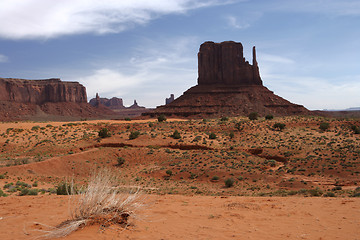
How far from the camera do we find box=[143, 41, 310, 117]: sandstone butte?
86875mm

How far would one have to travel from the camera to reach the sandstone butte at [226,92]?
86875 mm

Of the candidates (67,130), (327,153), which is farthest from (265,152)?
(67,130)

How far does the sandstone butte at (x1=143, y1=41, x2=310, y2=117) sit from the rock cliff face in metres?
77.1

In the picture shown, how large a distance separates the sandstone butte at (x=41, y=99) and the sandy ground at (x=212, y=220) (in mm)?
123929

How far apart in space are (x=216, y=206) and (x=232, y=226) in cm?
254

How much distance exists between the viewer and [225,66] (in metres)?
109

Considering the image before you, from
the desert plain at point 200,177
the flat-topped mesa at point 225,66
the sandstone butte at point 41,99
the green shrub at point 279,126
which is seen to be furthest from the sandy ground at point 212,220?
the sandstone butte at point 41,99

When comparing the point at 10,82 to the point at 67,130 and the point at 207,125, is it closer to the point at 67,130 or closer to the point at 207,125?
the point at 67,130

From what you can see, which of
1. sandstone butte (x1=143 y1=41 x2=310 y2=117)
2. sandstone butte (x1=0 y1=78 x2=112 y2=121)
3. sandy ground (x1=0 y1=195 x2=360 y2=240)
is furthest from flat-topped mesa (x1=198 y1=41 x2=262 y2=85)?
sandy ground (x1=0 y1=195 x2=360 y2=240)

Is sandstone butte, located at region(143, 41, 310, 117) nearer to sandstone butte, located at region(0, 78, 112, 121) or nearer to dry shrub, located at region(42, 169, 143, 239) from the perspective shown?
sandstone butte, located at region(0, 78, 112, 121)

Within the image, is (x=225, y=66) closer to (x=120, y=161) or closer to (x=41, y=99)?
(x=120, y=161)

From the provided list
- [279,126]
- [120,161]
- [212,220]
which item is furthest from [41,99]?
[212,220]

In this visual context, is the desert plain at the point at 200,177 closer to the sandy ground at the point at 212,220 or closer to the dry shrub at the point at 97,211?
the sandy ground at the point at 212,220

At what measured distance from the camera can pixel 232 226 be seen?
7664mm
